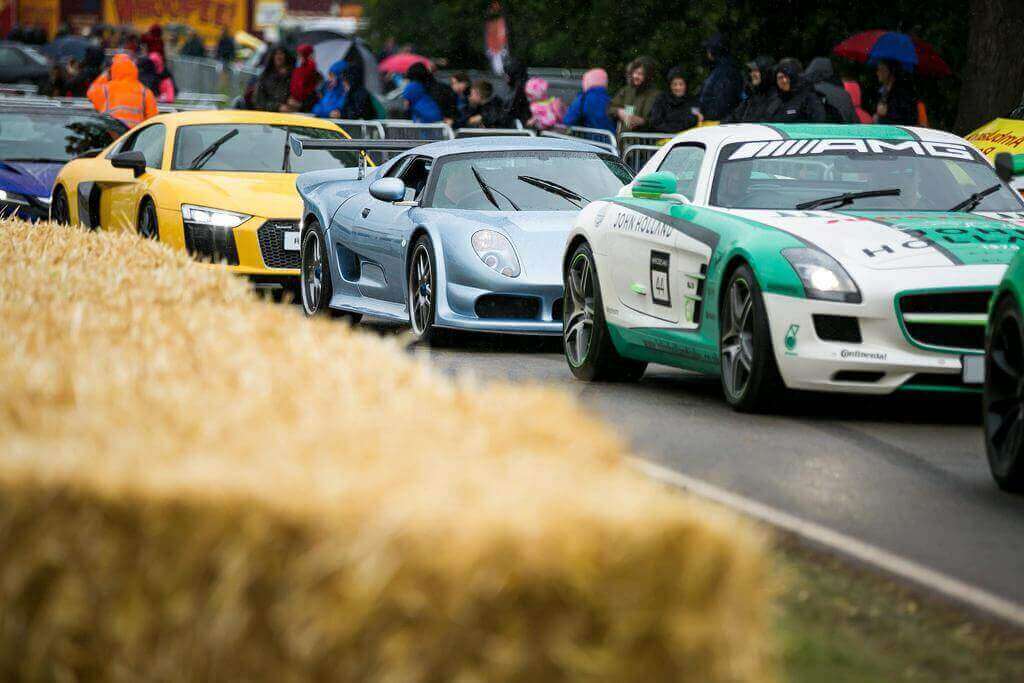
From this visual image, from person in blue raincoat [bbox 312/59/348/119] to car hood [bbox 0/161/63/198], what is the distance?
483 cm

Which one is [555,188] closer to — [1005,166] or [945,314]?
[1005,166]

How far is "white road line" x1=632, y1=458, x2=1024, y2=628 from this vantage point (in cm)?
541

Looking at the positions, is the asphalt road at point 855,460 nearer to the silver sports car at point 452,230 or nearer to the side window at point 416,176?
the silver sports car at point 452,230

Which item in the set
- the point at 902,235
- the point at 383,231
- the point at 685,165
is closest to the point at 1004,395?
the point at 902,235

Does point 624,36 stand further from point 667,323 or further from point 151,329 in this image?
point 151,329

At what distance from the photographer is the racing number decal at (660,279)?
32.4 ft

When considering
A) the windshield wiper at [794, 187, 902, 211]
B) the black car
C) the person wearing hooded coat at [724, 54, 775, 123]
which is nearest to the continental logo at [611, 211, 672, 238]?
the windshield wiper at [794, 187, 902, 211]

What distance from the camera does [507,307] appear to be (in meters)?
12.6

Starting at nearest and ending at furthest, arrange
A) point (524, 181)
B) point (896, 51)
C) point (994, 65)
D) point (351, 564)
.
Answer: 1. point (351, 564)
2. point (524, 181)
3. point (994, 65)
4. point (896, 51)

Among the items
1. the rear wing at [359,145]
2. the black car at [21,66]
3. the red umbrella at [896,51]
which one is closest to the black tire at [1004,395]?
the rear wing at [359,145]

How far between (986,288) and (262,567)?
6.02 m

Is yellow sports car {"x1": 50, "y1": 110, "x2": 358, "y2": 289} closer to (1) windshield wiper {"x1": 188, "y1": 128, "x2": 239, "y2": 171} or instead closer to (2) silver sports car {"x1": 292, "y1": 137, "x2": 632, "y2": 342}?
(1) windshield wiper {"x1": 188, "y1": 128, "x2": 239, "y2": 171}

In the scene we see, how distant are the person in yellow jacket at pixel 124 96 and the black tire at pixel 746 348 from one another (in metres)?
16.0

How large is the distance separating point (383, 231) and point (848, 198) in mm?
4772
